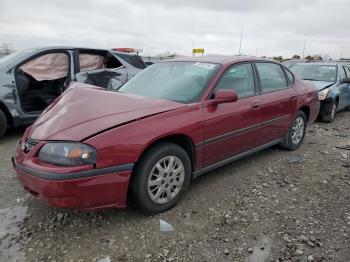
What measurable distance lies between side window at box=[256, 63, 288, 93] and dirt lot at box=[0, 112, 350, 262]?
4.02 feet

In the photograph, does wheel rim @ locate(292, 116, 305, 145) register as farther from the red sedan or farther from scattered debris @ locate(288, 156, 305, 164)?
the red sedan

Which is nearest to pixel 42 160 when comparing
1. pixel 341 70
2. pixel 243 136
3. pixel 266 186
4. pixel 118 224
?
pixel 118 224

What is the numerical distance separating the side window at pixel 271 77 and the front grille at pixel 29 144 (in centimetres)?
291

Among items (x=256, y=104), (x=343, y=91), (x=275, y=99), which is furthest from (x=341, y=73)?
(x=256, y=104)

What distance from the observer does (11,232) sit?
289 centimetres

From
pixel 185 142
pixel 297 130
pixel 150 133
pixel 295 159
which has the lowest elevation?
pixel 295 159

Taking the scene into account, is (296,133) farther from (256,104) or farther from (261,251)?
(261,251)

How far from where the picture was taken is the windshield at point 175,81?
3512 millimetres

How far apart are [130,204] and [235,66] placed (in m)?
2.07

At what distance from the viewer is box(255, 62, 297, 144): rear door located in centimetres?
435

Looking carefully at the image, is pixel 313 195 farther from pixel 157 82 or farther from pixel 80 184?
pixel 80 184

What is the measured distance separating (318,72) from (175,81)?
6.46m

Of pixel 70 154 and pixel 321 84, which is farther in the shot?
pixel 321 84

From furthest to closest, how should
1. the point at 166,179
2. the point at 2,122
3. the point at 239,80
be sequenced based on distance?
the point at 2,122 → the point at 239,80 → the point at 166,179
